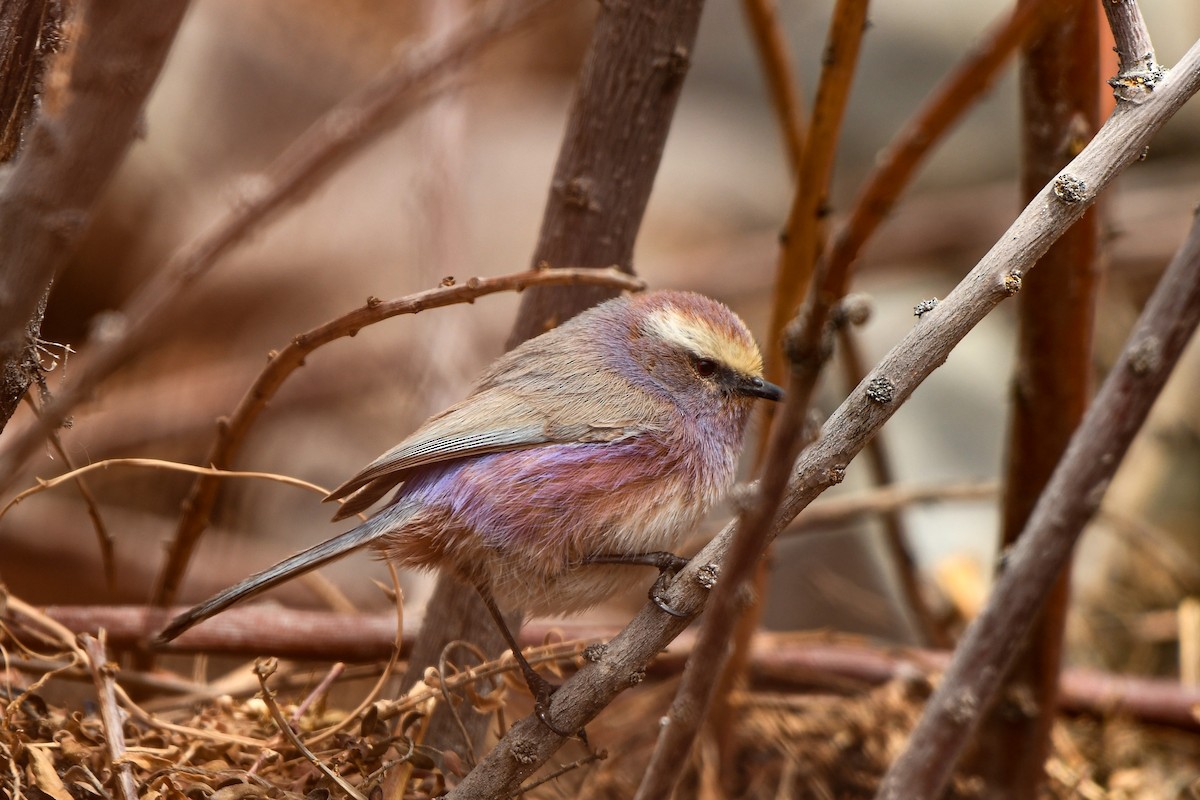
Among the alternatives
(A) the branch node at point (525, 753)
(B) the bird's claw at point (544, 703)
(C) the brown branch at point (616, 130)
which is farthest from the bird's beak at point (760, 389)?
(A) the branch node at point (525, 753)

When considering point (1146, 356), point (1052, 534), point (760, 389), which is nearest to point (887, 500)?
point (760, 389)

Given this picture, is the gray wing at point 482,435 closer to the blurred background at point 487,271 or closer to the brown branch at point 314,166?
the brown branch at point 314,166

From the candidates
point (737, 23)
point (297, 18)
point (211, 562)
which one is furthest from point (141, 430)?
point (737, 23)

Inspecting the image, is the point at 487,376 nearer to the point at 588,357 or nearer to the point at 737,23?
the point at 588,357

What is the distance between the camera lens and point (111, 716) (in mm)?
2219

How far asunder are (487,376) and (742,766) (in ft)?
5.46

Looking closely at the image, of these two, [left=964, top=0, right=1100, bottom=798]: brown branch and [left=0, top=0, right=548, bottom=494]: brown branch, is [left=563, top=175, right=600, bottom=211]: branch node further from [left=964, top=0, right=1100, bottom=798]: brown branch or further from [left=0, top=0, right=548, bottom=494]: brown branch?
[left=964, top=0, right=1100, bottom=798]: brown branch

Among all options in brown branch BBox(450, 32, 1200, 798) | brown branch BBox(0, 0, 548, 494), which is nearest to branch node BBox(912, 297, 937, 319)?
brown branch BBox(450, 32, 1200, 798)

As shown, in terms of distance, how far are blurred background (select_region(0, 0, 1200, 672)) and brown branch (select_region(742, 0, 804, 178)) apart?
1.33 metres

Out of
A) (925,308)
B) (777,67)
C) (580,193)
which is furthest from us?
(777,67)

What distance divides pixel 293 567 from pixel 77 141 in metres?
1.12

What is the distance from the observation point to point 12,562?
5.25m

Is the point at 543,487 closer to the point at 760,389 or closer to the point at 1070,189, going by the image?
the point at 760,389

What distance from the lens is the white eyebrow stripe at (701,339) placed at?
2.71 m
